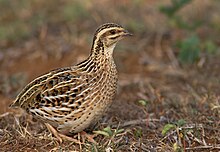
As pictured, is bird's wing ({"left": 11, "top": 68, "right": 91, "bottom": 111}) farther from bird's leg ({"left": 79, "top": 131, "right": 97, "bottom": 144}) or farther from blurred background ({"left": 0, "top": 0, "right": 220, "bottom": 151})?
blurred background ({"left": 0, "top": 0, "right": 220, "bottom": 151})

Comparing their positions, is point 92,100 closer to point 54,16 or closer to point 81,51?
point 81,51

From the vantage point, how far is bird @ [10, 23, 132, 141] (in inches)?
217

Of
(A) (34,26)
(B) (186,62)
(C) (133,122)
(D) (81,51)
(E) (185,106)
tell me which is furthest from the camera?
(A) (34,26)

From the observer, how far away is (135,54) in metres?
9.30

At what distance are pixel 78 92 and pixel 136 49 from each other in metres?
3.94

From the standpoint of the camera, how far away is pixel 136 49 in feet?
30.8

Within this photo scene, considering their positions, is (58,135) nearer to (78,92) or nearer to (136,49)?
(78,92)

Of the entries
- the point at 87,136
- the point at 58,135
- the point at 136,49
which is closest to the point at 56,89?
the point at 58,135

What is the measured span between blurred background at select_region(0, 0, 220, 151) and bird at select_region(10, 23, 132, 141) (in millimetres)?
1073

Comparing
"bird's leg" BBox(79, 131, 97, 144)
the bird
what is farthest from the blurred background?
the bird

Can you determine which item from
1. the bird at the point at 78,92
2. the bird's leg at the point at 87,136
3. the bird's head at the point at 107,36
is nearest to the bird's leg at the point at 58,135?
the bird at the point at 78,92

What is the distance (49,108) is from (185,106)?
190 cm

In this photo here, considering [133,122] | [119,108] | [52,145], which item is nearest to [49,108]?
[52,145]

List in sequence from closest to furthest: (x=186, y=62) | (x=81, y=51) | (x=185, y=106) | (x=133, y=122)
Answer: (x=133, y=122), (x=185, y=106), (x=186, y=62), (x=81, y=51)
